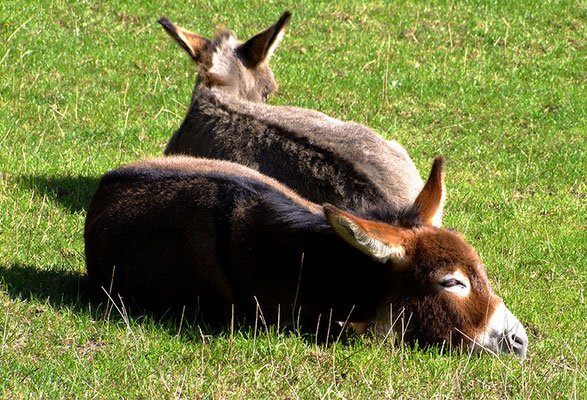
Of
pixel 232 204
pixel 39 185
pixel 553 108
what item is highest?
pixel 553 108

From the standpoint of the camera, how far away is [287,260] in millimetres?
5402

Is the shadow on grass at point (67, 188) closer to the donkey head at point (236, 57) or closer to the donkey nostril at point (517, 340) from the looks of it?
the donkey head at point (236, 57)

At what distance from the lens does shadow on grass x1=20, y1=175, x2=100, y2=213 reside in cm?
791

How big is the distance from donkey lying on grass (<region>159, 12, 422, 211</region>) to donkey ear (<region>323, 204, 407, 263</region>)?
1.29m

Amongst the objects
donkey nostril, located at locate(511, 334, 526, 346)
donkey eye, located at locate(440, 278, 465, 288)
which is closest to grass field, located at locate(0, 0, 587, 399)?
donkey nostril, located at locate(511, 334, 526, 346)

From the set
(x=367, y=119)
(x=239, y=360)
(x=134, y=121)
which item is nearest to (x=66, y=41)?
(x=134, y=121)

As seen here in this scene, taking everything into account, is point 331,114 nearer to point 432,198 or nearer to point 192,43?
point 192,43

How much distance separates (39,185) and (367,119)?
16.3 ft

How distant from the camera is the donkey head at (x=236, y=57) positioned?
9.53 metres

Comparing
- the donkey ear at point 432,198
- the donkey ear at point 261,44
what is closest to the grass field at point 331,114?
the donkey ear at point 432,198

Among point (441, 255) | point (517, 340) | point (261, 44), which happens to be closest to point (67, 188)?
point (261, 44)

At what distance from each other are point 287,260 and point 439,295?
1.06 metres

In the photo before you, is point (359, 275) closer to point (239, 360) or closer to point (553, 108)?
point (239, 360)

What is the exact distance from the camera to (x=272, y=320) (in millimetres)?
5410
